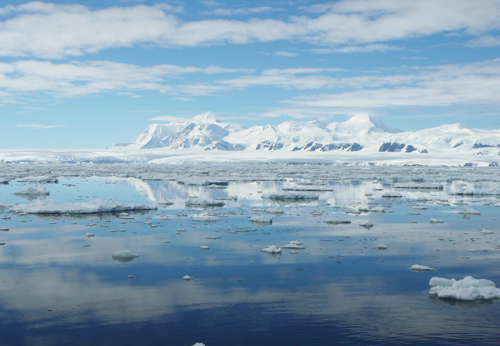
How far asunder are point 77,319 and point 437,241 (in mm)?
7952

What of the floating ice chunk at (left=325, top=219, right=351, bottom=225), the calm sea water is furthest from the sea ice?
the floating ice chunk at (left=325, top=219, right=351, bottom=225)

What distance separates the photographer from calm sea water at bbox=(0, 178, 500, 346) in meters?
5.72

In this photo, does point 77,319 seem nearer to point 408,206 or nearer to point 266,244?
point 266,244

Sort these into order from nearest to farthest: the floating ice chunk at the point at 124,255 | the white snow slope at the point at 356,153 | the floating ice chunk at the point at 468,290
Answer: the floating ice chunk at the point at 468,290, the floating ice chunk at the point at 124,255, the white snow slope at the point at 356,153

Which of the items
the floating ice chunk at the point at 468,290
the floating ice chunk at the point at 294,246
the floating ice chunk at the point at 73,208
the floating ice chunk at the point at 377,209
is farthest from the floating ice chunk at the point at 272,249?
the floating ice chunk at the point at 73,208

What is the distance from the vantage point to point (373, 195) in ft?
73.5

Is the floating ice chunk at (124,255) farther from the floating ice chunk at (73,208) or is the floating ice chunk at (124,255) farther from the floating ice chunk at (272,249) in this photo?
the floating ice chunk at (73,208)

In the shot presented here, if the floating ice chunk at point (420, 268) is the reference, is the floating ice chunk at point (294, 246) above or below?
above

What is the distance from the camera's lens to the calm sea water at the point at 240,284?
5723 millimetres

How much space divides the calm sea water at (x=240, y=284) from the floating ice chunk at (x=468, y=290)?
0.43 ft

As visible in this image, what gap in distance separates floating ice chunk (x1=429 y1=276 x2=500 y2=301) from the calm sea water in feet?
0.43

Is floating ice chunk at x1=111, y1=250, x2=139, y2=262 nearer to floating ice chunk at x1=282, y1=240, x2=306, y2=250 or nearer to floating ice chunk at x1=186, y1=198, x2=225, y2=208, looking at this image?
floating ice chunk at x1=282, y1=240, x2=306, y2=250

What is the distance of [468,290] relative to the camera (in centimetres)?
682

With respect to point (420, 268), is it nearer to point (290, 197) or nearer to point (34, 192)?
point (290, 197)
